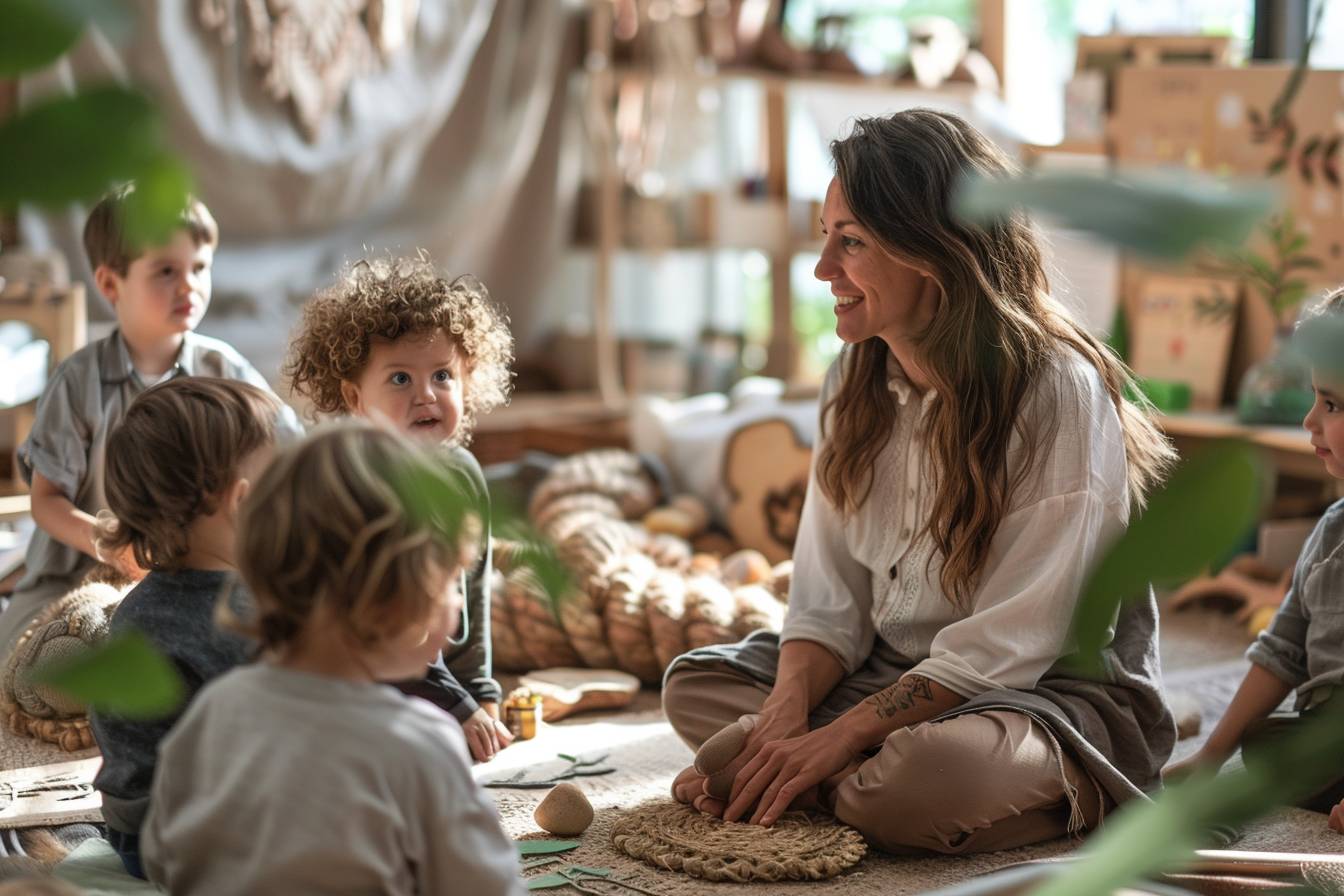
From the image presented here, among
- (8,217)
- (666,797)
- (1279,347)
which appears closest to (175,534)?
(666,797)

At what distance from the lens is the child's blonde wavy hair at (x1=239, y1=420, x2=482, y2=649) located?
102cm

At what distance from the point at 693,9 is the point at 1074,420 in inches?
92.2

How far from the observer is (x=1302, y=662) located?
74.0 inches

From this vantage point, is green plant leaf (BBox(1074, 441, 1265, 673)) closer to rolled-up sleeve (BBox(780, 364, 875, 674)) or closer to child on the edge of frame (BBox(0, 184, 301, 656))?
rolled-up sleeve (BBox(780, 364, 875, 674))

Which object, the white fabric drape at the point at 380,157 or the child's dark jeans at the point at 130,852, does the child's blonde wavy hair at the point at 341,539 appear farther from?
the white fabric drape at the point at 380,157

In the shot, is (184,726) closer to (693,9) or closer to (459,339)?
(459,339)

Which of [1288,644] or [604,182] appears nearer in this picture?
[1288,644]

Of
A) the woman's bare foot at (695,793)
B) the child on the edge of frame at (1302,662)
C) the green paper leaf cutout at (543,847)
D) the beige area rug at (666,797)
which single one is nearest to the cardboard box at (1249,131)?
the beige area rug at (666,797)

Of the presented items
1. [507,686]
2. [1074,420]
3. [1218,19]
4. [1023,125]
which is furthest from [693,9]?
[1074,420]

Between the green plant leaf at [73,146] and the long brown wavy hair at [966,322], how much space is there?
124 centimetres

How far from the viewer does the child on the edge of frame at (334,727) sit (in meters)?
1.01

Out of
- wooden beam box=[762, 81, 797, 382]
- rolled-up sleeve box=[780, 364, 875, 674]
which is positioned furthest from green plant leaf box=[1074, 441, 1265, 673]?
wooden beam box=[762, 81, 797, 382]

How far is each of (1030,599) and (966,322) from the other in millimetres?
314

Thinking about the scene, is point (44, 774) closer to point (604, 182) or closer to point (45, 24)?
point (45, 24)
